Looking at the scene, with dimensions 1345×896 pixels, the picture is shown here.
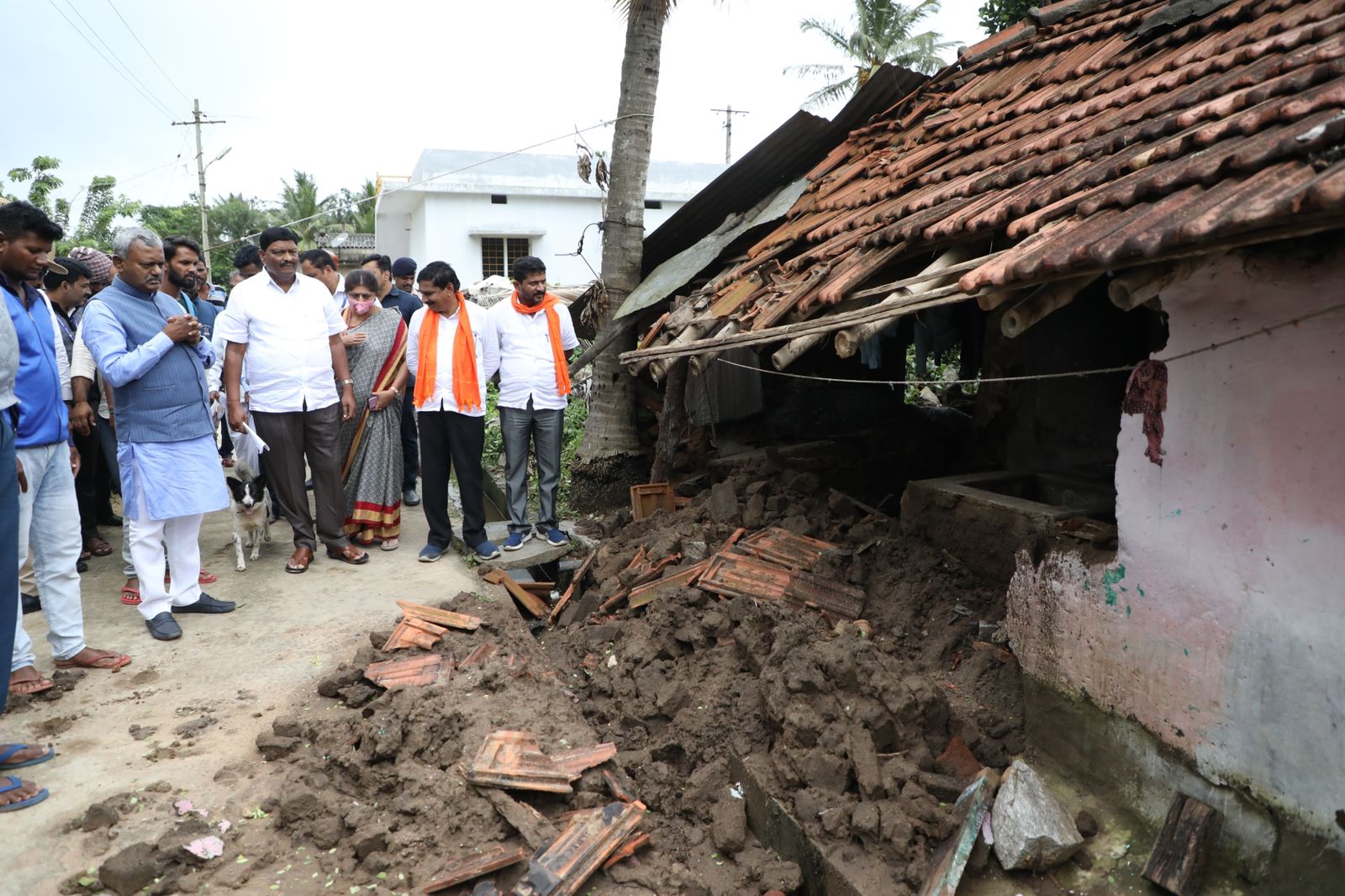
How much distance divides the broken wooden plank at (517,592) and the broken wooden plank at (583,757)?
2254 mm

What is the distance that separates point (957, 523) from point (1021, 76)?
3372 millimetres

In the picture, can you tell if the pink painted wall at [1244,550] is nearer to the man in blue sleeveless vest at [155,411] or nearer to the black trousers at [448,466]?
the black trousers at [448,466]

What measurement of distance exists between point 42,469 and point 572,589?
3.22 metres

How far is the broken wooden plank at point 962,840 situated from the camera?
3184mm

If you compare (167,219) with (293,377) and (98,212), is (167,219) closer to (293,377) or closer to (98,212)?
(98,212)

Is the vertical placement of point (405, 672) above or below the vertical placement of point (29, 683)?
below

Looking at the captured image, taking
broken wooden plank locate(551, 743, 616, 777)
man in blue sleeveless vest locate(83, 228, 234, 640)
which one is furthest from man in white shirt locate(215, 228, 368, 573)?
broken wooden plank locate(551, 743, 616, 777)

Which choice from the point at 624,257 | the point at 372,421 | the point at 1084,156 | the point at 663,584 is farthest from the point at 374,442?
the point at 1084,156

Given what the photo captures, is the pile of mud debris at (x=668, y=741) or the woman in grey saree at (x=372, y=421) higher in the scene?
the woman in grey saree at (x=372, y=421)

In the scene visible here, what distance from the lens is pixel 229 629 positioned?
483 cm

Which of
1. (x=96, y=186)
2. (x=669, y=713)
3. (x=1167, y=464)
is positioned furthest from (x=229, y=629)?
(x=96, y=186)

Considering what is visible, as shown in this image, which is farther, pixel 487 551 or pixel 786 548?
pixel 487 551

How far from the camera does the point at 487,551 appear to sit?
6.33 m

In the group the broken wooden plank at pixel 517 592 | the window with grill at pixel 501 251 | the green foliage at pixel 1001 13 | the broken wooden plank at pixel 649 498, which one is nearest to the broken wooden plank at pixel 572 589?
the broken wooden plank at pixel 517 592
